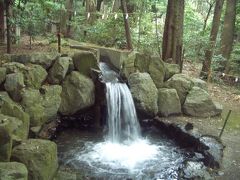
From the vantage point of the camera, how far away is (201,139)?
8.55 metres

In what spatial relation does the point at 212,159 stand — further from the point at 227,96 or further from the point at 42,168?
the point at 227,96

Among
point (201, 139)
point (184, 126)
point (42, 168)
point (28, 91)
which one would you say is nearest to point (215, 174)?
point (201, 139)

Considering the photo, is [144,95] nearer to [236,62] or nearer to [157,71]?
[157,71]

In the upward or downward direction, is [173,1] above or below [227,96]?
above

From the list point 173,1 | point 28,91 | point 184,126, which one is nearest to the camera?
point 28,91

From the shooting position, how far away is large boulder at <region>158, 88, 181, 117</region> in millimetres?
10273

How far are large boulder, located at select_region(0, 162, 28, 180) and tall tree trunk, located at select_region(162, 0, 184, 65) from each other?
27.9 ft

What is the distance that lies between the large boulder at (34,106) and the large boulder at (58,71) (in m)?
0.87

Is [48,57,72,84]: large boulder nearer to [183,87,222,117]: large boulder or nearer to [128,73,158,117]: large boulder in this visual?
[128,73,158,117]: large boulder

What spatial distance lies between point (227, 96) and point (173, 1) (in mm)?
4066

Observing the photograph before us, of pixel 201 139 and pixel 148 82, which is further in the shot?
pixel 148 82

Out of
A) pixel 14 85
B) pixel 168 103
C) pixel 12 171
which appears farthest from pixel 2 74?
pixel 168 103

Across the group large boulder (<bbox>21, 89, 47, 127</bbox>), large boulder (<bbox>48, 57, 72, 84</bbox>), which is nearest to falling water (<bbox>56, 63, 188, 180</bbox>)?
large boulder (<bbox>21, 89, 47, 127</bbox>)

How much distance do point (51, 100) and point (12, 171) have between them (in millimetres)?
3920
